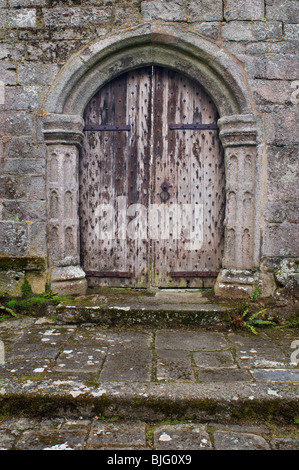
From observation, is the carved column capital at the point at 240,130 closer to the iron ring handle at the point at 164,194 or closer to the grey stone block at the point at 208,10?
the iron ring handle at the point at 164,194

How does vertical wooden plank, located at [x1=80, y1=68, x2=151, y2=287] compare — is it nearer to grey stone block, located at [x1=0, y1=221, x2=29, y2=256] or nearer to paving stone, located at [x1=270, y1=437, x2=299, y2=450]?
grey stone block, located at [x1=0, y1=221, x2=29, y2=256]

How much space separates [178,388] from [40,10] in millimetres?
3825

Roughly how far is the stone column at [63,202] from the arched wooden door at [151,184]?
240 millimetres

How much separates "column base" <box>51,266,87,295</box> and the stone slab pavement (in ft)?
3.22

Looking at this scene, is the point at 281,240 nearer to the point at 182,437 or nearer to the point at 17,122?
the point at 182,437

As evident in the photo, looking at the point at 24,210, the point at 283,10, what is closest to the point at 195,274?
the point at 24,210

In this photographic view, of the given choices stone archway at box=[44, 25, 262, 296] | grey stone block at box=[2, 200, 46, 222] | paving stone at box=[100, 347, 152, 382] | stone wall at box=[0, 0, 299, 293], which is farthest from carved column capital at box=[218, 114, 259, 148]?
paving stone at box=[100, 347, 152, 382]

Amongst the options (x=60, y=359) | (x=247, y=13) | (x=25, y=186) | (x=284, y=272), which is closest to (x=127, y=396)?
(x=60, y=359)

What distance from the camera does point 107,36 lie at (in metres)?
4.10

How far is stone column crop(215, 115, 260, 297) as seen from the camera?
13.6 ft

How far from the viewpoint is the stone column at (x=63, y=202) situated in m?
4.18

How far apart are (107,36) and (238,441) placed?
3753 millimetres

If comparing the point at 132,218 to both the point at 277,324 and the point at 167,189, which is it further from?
the point at 277,324

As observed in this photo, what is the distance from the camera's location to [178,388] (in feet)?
8.41
